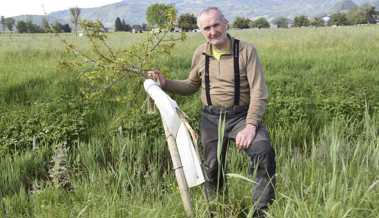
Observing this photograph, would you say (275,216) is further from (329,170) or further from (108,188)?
(108,188)

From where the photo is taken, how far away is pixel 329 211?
2604 mm

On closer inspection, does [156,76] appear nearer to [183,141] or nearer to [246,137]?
[183,141]

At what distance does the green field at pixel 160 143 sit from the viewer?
3139 mm

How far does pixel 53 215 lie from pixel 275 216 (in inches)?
59.5

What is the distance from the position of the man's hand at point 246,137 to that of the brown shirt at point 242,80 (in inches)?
1.6

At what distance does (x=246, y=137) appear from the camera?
313 cm

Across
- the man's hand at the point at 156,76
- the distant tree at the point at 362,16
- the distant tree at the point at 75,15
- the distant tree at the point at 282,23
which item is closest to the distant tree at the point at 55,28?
the distant tree at the point at 75,15

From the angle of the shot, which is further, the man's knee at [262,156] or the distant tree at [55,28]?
the distant tree at [55,28]

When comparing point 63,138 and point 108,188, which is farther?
point 63,138

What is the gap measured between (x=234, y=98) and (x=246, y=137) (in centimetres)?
32

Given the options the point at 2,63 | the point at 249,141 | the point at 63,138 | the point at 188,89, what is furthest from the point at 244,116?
the point at 2,63

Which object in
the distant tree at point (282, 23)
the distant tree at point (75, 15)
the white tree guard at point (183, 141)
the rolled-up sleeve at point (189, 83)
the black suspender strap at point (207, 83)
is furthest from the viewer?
the distant tree at point (282, 23)

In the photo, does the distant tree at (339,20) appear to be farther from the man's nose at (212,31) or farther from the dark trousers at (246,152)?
the man's nose at (212,31)

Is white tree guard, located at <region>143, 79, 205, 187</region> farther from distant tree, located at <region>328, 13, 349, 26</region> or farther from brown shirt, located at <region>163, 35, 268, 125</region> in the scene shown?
distant tree, located at <region>328, 13, 349, 26</region>
